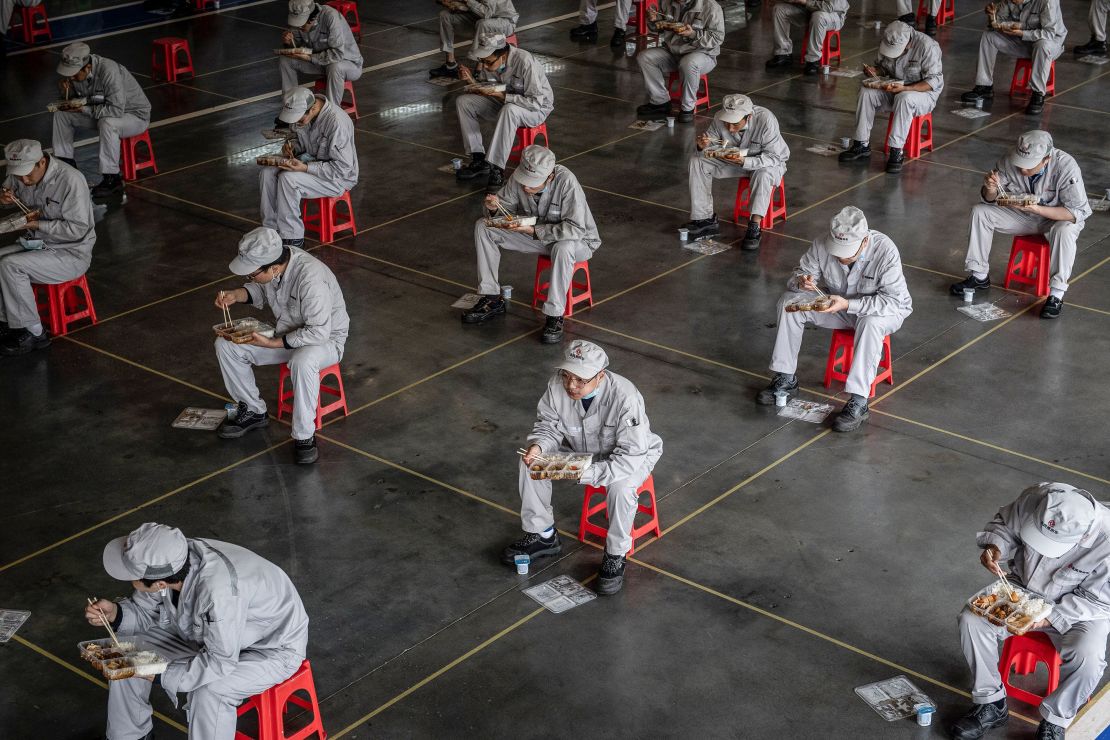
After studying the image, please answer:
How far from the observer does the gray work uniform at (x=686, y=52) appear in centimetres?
1478

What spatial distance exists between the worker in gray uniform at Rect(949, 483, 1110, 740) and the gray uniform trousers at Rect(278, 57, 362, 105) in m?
10.6

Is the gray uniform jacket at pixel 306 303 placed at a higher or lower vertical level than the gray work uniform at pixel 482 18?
lower

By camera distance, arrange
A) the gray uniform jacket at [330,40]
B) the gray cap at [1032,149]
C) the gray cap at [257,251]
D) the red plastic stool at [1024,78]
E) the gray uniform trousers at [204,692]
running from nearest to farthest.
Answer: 1. the gray uniform trousers at [204,692]
2. the gray cap at [257,251]
3. the gray cap at [1032,149]
4. the gray uniform jacket at [330,40]
5. the red plastic stool at [1024,78]

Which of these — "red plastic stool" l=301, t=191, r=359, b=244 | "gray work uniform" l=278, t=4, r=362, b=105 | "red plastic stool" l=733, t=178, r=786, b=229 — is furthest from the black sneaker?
"gray work uniform" l=278, t=4, r=362, b=105

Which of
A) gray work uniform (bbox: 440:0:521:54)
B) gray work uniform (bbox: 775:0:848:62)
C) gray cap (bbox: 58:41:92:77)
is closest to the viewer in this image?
gray cap (bbox: 58:41:92:77)

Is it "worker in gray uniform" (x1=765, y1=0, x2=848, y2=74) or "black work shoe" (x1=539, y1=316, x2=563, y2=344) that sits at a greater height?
"worker in gray uniform" (x1=765, y1=0, x2=848, y2=74)

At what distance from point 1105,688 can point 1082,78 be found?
39.7 feet

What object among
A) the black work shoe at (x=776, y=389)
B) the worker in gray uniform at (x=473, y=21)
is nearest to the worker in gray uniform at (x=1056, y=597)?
the black work shoe at (x=776, y=389)

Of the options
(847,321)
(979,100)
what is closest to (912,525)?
(847,321)

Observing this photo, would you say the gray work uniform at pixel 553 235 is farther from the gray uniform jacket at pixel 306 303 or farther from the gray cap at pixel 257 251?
the gray cap at pixel 257 251

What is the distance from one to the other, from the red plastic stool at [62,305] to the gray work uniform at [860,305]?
18.6 ft

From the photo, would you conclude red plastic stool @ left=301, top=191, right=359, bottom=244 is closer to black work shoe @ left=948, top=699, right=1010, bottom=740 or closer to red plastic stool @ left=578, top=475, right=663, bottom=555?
red plastic stool @ left=578, top=475, right=663, bottom=555

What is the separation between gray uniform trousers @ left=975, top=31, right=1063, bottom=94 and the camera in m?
14.9

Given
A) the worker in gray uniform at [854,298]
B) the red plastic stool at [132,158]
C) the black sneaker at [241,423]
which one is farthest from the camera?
the red plastic stool at [132,158]
